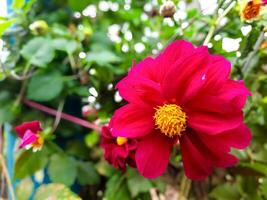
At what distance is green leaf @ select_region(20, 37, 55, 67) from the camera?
0.67 metres

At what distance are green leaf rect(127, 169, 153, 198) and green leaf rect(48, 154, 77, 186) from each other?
0.29 feet

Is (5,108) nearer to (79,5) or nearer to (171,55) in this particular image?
(79,5)

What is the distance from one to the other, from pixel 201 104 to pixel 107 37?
19.8 inches

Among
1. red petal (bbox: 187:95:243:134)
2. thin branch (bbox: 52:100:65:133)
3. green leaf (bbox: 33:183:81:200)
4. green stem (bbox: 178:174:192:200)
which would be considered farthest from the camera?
thin branch (bbox: 52:100:65:133)

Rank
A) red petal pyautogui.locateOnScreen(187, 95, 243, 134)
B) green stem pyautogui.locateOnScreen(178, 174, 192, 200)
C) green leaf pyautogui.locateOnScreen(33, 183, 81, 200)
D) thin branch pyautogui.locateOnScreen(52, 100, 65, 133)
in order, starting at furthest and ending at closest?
1. thin branch pyautogui.locateOnScreen(52, 100, 65, 133)
2. green stem pyautogui.locateOnScreen(178, 174, 192, 200)
3. green leaf pyautogui.locateOnScreen(33, 183, 81, 200)
4. red petal pyautogui.locateOnScreen(187, 95, 243, 134)

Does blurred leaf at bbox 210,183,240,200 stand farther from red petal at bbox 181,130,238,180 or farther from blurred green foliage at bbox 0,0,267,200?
red petal at bbox 181,130,238,180

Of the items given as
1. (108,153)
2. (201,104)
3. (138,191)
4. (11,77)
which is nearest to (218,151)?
(201,104)

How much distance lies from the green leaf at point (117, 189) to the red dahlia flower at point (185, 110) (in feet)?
0.91

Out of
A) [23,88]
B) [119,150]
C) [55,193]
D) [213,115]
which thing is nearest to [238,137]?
[213,115]

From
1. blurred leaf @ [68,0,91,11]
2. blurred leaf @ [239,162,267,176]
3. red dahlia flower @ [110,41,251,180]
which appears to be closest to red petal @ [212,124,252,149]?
red dahlia flower @ [110,41,251,180]

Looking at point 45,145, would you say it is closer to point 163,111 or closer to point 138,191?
point 138,191

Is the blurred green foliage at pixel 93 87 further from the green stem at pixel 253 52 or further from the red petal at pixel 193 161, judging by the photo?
the red petal at pixel 193 161

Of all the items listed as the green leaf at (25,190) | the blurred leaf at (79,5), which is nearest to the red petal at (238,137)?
the green leaf at (25,190)

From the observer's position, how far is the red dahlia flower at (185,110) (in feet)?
1.13
